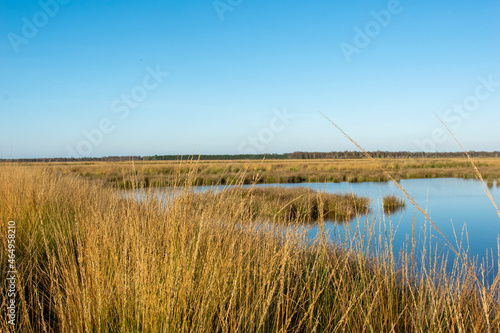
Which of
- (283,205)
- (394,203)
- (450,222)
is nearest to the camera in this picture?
(450,222)

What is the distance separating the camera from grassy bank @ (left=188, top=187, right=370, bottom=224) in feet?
8.13

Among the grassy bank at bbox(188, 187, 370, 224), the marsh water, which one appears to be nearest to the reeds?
the marsh water

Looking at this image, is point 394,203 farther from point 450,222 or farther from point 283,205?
point 283,205

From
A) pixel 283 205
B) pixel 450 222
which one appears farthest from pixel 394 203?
pixel 283 205

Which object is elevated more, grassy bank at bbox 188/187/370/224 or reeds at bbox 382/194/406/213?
grassy bank at bbox 188/187/370/224

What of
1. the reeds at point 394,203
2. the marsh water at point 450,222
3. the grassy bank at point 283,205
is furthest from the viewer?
the reeds at point 394,203

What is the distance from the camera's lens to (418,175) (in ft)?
88.3

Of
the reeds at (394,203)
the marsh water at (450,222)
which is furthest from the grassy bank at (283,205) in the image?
the reeds at (394,203)

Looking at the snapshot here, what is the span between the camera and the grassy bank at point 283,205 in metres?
2.48

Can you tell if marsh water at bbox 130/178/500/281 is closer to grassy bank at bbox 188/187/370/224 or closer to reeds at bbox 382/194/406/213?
reeds at bbox 382/194/406/213

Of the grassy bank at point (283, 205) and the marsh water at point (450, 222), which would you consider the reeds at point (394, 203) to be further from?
the grassy bank at point (283, 205)

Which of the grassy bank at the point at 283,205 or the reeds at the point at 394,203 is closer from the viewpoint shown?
the grassy bank at the point at 283,205

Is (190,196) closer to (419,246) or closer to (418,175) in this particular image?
(419,246)

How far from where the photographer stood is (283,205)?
32.1ft
